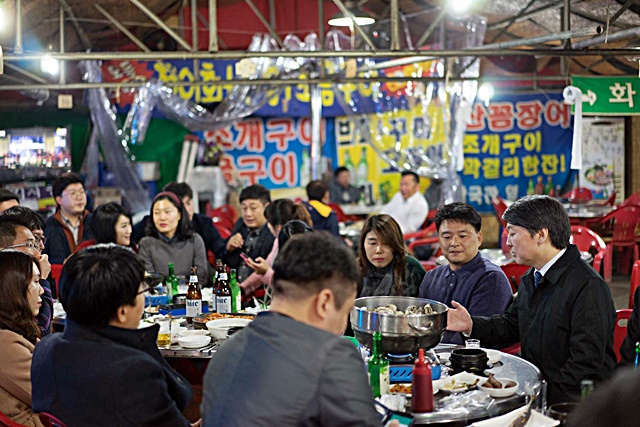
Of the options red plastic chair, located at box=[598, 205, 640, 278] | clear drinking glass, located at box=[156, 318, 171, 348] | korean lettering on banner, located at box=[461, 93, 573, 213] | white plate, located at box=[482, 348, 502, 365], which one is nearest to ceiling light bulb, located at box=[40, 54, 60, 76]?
korean lettering on banner, located at box=[461, 93, 573, 213]

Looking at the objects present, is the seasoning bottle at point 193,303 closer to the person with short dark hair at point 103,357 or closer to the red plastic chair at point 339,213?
the person with short dark hair at point 103,357

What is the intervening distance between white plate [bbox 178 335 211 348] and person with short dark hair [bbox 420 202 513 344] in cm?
123

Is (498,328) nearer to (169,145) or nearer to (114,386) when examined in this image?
(114,386)

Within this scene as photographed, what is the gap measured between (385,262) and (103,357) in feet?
7.27

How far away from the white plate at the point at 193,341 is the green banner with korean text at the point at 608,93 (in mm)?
4974

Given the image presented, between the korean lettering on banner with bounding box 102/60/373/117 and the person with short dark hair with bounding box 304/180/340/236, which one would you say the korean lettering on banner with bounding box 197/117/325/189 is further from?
the person with short dark hair with bounding box 304/180/340/236

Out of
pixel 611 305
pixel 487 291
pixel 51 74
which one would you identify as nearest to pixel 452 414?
pixel 611 305

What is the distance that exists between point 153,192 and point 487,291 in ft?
29.9

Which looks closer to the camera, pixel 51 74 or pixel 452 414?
pixel 452 414

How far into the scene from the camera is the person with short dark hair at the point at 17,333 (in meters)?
3.19

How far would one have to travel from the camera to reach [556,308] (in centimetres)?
341

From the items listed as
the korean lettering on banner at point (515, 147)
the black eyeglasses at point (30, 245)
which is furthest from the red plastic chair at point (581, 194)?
the black eyeglasses at point (30, 245)

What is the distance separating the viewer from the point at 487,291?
405 cm

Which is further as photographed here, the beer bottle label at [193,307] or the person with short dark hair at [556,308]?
the beer bottle label at [193,307]
